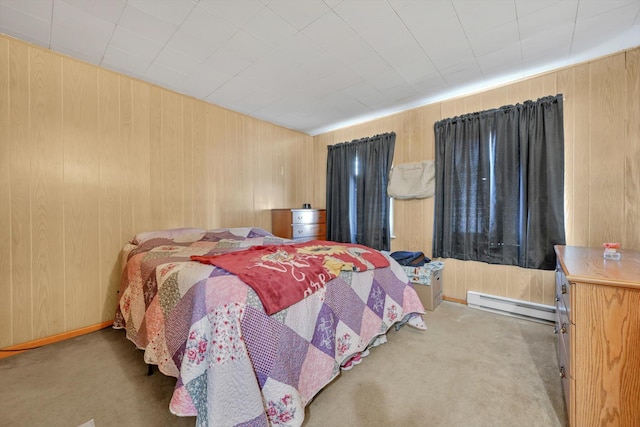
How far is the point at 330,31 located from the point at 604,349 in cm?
249

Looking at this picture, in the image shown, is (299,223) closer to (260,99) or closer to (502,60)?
(260,99)

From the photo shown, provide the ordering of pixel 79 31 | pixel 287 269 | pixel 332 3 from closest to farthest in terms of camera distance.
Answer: pixel 287 269 < pixel 332 3 < pixel 79 31

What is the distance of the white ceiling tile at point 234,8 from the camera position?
1694mm

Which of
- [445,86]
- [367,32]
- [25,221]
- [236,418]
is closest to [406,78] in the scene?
[445,86]

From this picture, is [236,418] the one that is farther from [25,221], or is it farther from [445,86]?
[445,86]

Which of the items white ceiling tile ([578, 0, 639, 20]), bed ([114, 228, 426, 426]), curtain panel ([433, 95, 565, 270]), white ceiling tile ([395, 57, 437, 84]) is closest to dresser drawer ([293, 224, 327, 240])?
curtain panel ([433, 95, 565, 270])

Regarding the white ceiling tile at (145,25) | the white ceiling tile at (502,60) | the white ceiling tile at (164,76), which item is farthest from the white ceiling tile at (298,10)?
the white ceiling tile at (502,60)

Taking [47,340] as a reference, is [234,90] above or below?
above

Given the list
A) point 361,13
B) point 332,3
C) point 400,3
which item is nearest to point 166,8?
point 332,3

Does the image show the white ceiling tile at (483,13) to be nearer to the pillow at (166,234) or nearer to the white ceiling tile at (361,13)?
the white ceiling tile at (361,13)

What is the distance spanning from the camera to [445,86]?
288 cm

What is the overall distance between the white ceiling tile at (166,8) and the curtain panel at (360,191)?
268 cm

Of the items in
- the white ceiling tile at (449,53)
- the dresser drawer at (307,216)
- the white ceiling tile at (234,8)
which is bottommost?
the dresser drawer at (307,216)

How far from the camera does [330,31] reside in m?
1.99
